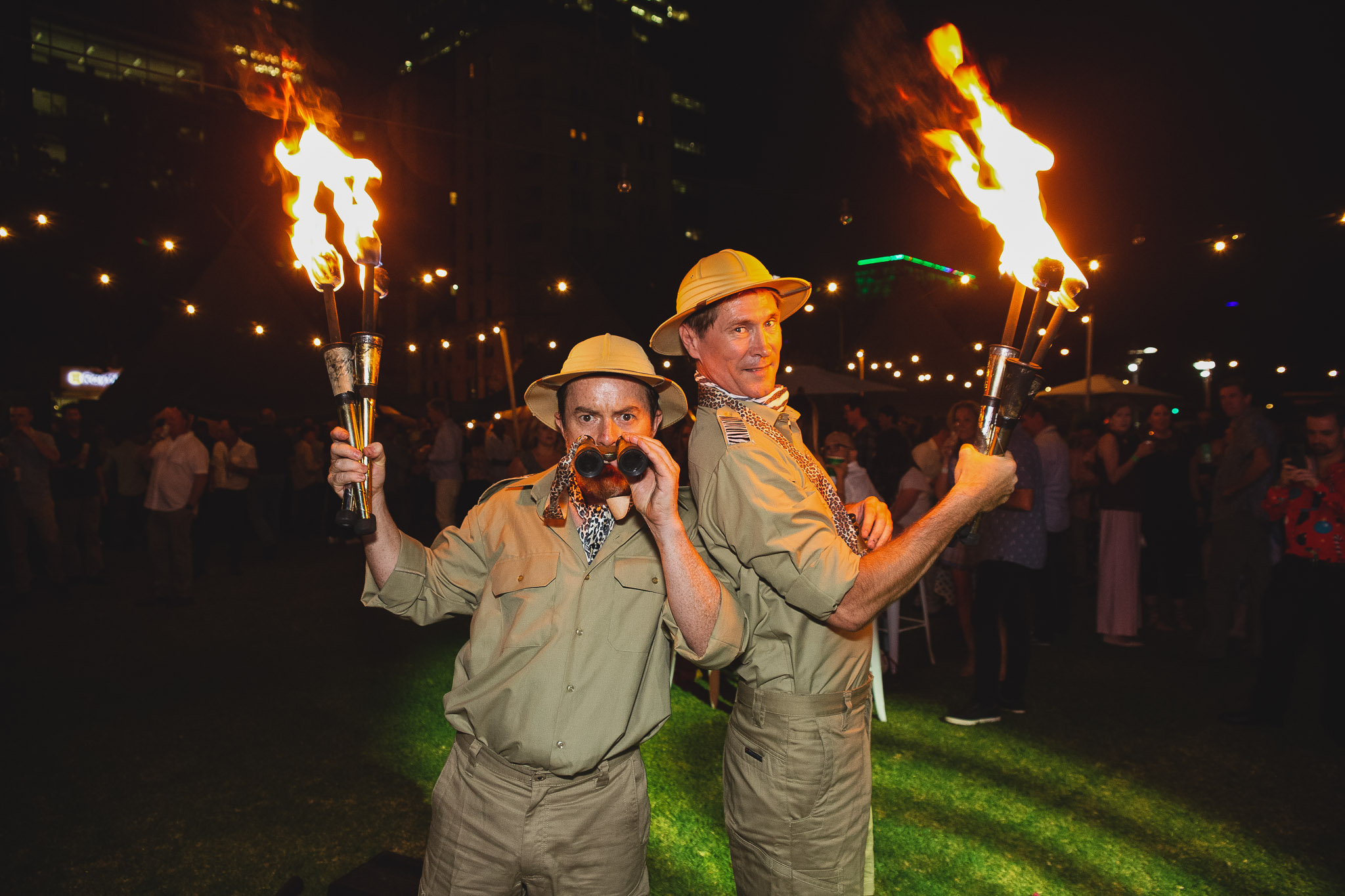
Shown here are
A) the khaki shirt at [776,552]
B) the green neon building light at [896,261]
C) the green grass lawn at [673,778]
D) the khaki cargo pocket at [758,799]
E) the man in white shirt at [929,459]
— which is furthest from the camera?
the green neon building light at [896,261]

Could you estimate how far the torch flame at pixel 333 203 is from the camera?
2.34 meters

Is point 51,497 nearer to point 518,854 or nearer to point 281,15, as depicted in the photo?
point 281,15

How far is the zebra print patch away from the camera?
224 centimetres

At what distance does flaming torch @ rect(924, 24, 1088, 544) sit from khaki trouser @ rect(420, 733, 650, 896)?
51.9 inches

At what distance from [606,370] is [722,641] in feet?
3.00

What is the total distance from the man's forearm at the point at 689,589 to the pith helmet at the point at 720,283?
2.58 feet

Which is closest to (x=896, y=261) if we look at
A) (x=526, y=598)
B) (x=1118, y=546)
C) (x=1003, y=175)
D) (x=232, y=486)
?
(x=1118, y=546)

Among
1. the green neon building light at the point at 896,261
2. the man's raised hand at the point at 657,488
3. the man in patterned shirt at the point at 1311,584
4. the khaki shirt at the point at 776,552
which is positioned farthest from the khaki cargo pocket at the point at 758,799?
the green neon building light at the point at 896,261

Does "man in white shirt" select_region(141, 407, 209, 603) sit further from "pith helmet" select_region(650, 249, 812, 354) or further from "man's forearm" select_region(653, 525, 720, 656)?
"man's forearm" select_region(653, 525, 720, 656)

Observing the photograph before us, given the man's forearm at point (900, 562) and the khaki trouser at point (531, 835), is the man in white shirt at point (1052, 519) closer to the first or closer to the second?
the man's forearm at point (900, 562)

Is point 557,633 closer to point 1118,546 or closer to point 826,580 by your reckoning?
point 826,580

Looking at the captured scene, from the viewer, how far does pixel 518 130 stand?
74.7 meters

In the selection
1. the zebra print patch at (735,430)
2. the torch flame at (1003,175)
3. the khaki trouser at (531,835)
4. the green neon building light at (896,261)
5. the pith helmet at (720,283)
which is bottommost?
the khaki trouser at (531,835)

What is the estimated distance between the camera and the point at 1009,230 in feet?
7.84
